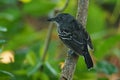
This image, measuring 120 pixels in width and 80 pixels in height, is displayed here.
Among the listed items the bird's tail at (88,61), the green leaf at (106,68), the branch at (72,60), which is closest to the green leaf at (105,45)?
the green leaf at (106,68)

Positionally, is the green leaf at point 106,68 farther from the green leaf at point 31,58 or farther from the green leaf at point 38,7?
the green leaf at point 38,7

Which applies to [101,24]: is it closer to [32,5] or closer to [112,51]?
[112,51]

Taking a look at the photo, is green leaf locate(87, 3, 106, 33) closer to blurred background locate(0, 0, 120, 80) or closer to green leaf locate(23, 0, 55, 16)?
blurred background locate(0, 0, 120, 80)

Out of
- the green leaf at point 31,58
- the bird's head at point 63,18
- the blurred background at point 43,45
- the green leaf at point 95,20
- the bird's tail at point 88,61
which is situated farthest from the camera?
the green leaf at point 95,20

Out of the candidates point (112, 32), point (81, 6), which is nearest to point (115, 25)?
point (112, 32)

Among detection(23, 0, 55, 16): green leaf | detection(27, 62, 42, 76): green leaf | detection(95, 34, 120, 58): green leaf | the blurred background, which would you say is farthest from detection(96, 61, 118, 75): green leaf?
detection(23, 0, 55, 16): green leaf

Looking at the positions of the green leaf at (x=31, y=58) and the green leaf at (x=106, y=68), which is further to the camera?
the green leaf at (x=31, y=58)
